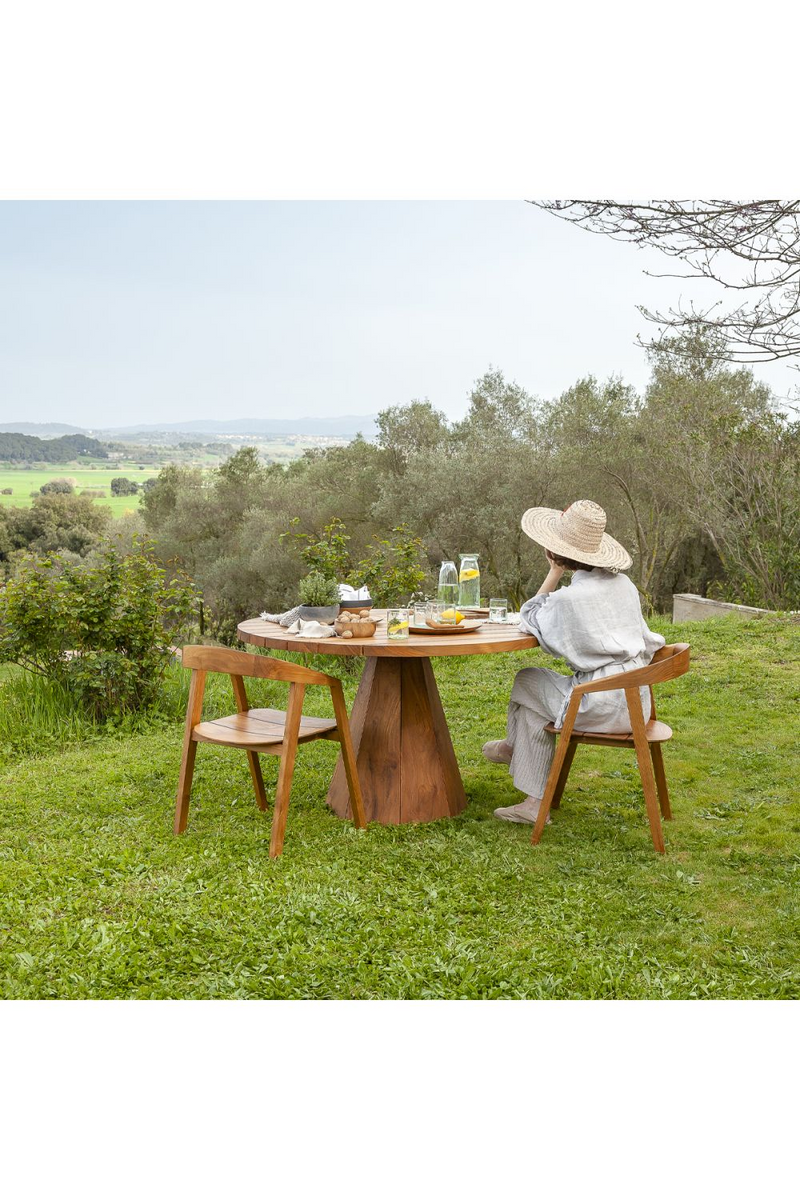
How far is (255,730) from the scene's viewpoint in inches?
148

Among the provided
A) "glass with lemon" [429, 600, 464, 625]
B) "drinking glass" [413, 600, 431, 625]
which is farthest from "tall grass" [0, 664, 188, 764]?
"glass with lemon" [429, 600, 464, 625]

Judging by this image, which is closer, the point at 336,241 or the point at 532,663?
the point at 532,663

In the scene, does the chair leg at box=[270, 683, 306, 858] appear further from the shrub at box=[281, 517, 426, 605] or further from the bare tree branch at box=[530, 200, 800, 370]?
the shrub at box=[281, 517, 426, 605]

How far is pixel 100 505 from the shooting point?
2144cm

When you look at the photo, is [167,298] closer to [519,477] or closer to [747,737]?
[519,477]

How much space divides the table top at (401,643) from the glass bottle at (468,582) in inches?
15.8

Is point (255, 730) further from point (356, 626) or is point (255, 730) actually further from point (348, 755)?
point (356, 626)

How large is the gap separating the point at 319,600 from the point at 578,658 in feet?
3.52

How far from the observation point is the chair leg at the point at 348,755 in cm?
367

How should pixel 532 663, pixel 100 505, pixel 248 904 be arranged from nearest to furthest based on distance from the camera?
1. pixel 248 904
2. pixel 532 663
3. pixel 100 505

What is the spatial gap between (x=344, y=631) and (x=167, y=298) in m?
30.6

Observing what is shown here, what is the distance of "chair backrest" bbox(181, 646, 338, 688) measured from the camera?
11.2ft

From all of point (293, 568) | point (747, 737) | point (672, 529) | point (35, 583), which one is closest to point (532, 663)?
point (747, 737)

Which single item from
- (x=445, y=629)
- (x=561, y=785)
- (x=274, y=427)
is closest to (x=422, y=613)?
(x=445, y=629)
